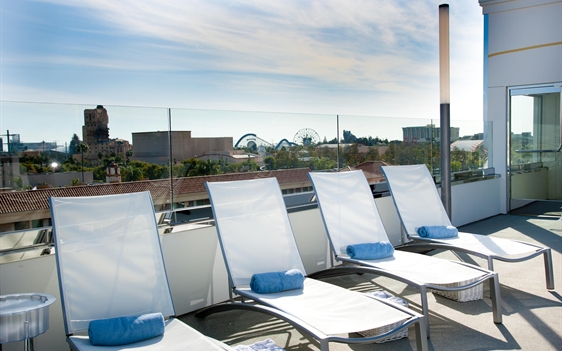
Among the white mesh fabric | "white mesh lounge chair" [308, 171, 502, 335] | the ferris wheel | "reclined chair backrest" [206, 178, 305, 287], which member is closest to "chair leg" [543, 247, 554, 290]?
the white mesh fabric

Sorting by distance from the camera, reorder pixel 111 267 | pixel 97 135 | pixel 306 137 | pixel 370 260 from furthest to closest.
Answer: pixel 306 137 → pixel 370 260 → pixel 97 135 → pixel 111 267

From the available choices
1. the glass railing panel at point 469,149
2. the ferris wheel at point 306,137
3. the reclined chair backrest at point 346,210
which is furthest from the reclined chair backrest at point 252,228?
the glass railing panel at point 469,149

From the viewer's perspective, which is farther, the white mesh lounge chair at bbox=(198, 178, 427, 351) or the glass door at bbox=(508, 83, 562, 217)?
the glass door at bbox=(508, 83, 562, 217)

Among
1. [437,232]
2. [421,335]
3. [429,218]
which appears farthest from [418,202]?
[421,335]

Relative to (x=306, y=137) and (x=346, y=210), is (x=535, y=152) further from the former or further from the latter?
(x=346, y=210)

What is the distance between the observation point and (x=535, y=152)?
835 centimetres

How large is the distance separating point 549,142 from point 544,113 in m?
0.47

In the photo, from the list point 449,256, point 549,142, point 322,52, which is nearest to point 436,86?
point 322,52

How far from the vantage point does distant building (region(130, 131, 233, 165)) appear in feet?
13.3

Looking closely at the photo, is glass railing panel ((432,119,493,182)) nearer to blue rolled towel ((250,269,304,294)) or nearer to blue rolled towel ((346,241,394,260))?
blue rolled towel ((346,241,394,260))

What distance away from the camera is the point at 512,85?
27.6 ft

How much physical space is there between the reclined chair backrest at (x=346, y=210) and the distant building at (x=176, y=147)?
853mm

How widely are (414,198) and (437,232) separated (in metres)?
0.59

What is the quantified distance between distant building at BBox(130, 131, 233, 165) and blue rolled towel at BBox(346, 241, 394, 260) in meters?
1.41
